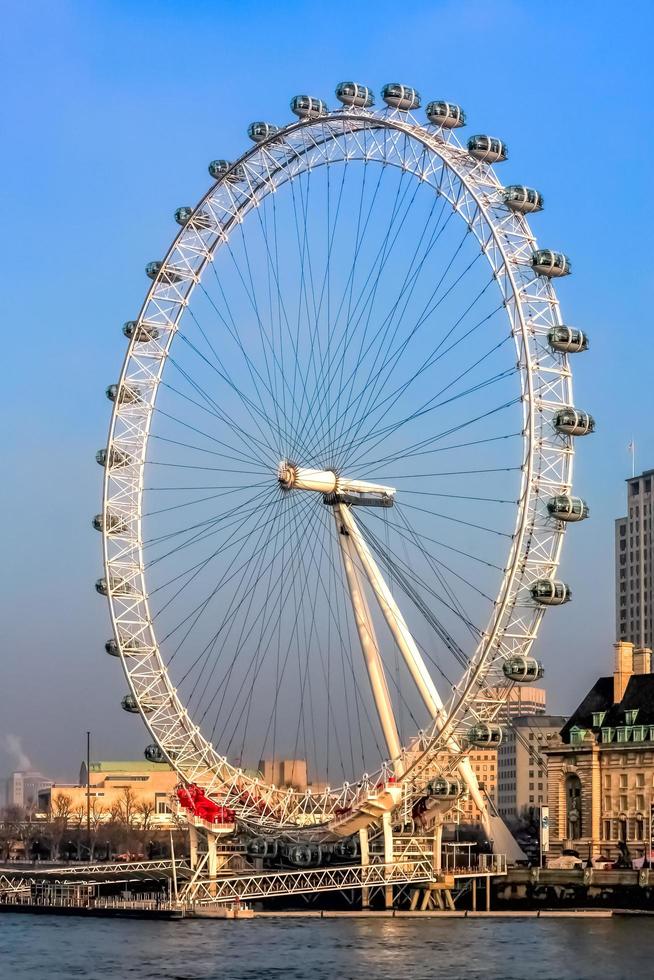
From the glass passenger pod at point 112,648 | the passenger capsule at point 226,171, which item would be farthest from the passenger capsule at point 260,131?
the glass passenger pod at point 112,648

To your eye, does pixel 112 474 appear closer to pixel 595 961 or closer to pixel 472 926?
pixel 472 926

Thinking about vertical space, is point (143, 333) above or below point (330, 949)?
above

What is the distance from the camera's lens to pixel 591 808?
357 ft

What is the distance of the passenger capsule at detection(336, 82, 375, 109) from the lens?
88.5m

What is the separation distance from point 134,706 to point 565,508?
27.9 meters

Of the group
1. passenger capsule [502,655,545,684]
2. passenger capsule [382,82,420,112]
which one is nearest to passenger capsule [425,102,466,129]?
passenger capsule [382,82,420,112]

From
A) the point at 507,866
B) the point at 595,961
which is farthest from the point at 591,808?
the point at 595,961

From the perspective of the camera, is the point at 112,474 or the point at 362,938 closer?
the point at 362,938

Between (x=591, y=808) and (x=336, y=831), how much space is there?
2034cm

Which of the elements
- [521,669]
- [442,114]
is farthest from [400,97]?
[521,669]

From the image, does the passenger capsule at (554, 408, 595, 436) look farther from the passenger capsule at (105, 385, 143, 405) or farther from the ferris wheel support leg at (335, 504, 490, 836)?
the passenger capsule at (105, 385, 143, 405)

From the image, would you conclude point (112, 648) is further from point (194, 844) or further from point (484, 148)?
point (484, 148)

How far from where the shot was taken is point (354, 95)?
3489 inches

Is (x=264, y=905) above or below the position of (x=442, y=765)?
below
